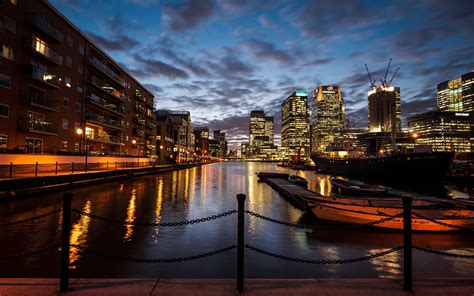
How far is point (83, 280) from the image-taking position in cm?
596

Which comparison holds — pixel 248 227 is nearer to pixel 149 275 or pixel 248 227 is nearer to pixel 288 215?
pixel 288 215

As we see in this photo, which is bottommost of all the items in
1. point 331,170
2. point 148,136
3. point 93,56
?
point 331,170

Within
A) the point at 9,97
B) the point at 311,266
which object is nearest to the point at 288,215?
the point at 311,266

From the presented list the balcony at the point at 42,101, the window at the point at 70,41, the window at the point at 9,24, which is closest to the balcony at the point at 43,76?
the balcony at the point at 42,101

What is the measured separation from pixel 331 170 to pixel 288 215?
79.2 m

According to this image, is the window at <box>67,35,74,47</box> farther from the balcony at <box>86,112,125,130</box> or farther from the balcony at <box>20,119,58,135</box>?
the balcony at <box>20,119,58,135</box>

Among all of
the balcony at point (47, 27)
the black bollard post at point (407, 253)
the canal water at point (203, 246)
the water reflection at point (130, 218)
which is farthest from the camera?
the balcony at point (47, 27)

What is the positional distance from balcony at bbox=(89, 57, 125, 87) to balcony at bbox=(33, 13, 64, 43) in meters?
9.93

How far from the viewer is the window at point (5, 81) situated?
112 feet

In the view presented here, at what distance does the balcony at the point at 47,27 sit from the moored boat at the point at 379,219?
4210cm

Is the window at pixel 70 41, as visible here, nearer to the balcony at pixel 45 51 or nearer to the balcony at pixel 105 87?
the balcony at pixel 45 51

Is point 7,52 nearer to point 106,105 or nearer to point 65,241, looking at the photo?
point 106,105

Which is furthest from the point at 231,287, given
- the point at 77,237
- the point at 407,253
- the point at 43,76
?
the point at 43,76

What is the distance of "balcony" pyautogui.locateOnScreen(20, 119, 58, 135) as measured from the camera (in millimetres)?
36500
